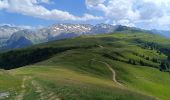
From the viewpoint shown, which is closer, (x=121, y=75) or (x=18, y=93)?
(x=18, y=93)

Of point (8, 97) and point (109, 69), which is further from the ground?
point (8, 97)

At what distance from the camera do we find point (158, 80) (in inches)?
7771

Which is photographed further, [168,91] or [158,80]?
[158,80]

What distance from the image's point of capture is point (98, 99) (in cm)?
4675

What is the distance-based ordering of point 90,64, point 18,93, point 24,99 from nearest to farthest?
point 24,99 < point 18,93 < point 90,64

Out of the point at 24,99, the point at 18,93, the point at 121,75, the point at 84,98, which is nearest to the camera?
the point at 84,98

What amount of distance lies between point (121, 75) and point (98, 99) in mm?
127492

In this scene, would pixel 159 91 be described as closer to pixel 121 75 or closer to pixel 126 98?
pixel 121 75

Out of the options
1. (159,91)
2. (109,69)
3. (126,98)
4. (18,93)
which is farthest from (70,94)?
(109,69)

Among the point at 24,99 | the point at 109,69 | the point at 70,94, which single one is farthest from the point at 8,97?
the point at 109,69

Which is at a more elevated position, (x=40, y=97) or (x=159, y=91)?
(x=40, y=97)

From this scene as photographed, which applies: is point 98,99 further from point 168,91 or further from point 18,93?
point 168,91

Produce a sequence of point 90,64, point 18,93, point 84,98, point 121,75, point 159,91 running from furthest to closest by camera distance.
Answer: point 90,64 < point 121,75 < point 159,91 < point 18,93 < point 84,98

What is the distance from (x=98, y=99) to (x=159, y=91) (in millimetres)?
117579
